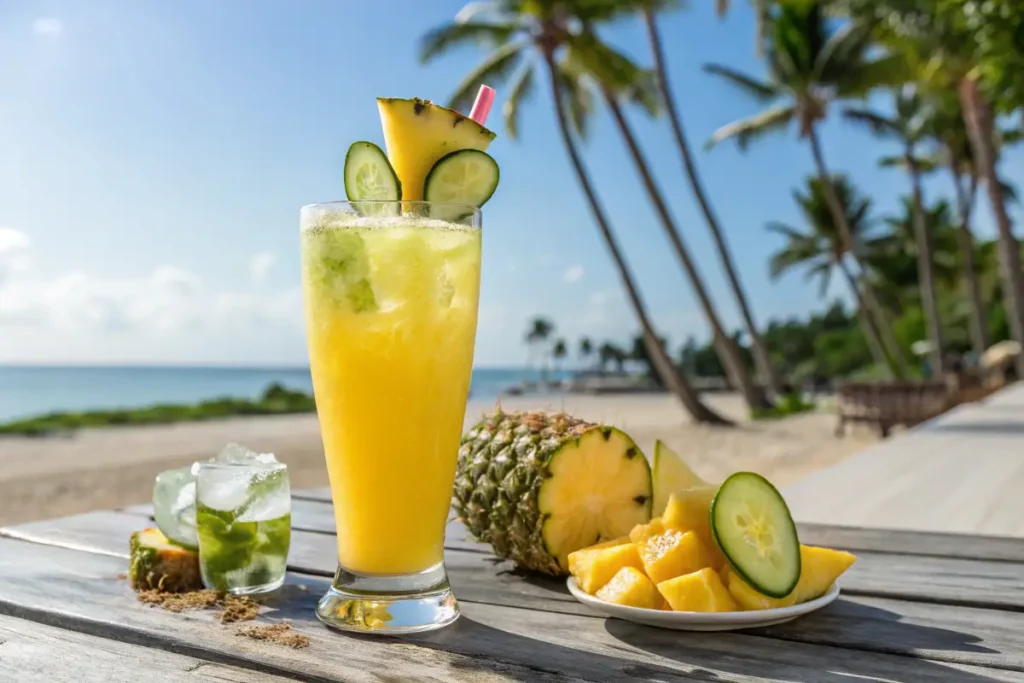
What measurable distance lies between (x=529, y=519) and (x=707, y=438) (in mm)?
13605

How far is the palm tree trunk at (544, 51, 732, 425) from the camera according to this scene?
1532cm

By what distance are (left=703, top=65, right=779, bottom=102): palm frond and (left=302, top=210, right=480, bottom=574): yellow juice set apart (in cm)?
2311

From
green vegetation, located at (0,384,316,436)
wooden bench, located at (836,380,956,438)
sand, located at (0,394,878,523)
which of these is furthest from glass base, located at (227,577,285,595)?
green vegetation, located at (0,384,316,436)

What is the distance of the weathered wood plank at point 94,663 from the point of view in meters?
0.93

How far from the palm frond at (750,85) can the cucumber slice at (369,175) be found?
23.1 meters

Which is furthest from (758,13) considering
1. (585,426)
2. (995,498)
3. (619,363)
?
(619,363)

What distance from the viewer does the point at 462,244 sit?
124 cm

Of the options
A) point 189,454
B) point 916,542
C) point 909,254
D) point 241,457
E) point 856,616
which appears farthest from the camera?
point 909,254

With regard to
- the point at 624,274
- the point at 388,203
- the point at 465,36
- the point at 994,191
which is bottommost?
the point at 388,203

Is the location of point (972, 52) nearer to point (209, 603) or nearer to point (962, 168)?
point (209, 603)

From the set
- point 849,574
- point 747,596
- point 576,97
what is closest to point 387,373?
point 747,596

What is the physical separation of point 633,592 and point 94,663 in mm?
629

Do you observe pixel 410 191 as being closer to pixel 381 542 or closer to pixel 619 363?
pixel 381 542

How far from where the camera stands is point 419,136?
1192mm
